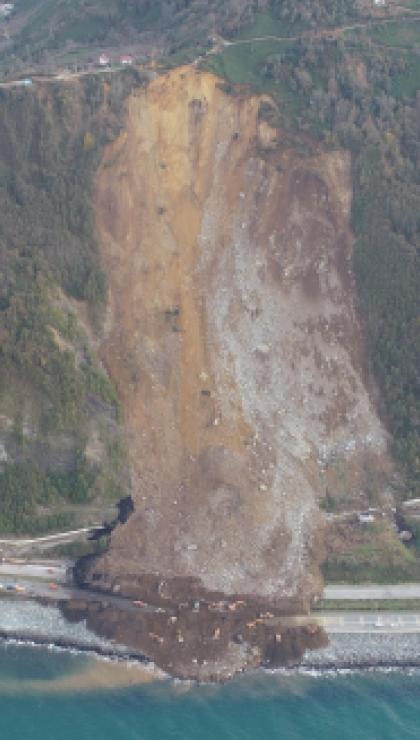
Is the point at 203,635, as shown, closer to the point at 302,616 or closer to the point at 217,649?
the point at 217,649

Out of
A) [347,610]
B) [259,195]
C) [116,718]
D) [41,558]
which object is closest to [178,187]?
[259,195]

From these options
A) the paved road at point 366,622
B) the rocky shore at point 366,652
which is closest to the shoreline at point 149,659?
the rocky shore at point 366,652

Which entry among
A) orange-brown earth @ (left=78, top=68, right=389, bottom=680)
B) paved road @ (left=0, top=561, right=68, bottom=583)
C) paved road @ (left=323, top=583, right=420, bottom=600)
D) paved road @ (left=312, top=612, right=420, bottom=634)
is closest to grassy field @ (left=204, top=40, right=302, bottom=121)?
orange-brown earth @ (left=78, top=68, right=389, bottom=680)

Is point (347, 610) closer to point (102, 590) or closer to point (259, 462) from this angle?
point (259, 462)

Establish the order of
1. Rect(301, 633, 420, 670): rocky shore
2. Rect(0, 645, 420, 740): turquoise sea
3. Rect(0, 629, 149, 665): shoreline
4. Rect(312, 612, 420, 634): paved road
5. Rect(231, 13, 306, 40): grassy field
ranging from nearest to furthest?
Rect(0, 645, 420, 740): turquoise sea → Rect(0, 629, 149, 665): shoreline → Rect(301, 633, 420, 670): rocky shore → Rect(312, 612, 420, 634): paved road → Rect(231, 13, 306, 40): grassy field

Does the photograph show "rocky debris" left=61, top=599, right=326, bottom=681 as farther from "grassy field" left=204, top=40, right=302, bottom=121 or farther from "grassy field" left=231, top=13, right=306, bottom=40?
"grassy field" left=231, top=13, right=306, bottom=40

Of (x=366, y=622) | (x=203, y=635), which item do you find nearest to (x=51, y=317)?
(x=203, y=635)
